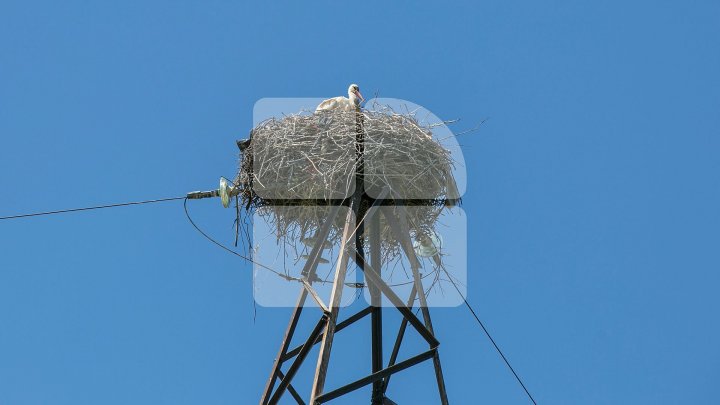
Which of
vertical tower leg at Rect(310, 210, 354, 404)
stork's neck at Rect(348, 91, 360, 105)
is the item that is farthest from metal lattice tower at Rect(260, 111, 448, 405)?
stork's neck at Rect(348, 91, 360, 105)

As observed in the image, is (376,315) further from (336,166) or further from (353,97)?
(353,97)

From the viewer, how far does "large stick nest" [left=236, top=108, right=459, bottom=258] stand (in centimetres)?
907

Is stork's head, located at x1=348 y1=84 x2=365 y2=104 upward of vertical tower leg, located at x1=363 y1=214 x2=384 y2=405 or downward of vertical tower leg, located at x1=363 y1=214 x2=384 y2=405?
upward

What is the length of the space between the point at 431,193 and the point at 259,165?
1.29 meters

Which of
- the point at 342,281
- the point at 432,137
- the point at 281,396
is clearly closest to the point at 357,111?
the point at 432,137

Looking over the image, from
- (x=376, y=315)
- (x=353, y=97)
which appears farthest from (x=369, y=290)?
(x=353, y=97)

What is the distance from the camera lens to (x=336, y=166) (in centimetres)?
898

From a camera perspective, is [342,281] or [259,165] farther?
[259,165]

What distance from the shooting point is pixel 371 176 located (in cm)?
906

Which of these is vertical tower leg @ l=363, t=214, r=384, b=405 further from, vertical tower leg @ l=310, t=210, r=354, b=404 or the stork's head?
the stork's head

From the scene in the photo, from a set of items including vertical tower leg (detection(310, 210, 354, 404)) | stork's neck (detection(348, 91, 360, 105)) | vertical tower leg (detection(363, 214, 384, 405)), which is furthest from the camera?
stork's neck (detection(348, 91, 360, 105))

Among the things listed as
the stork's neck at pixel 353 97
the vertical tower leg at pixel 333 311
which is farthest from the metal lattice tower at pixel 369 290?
the stork's neck at pixel 353 97

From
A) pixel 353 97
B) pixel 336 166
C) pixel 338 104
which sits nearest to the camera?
pixel 336 166

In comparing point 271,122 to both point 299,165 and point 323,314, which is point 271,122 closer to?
point 299,165
